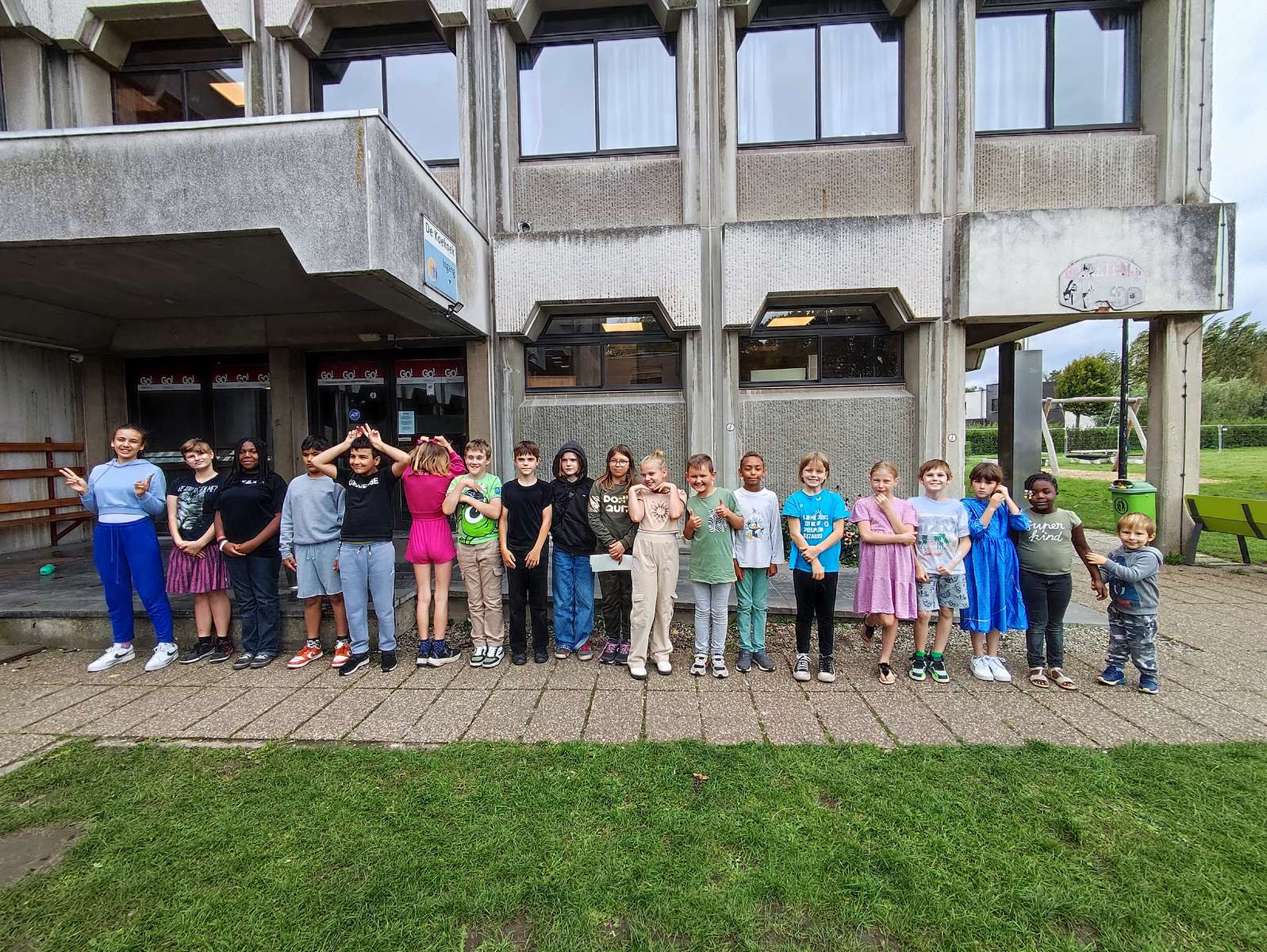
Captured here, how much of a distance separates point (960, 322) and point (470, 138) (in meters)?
7.14

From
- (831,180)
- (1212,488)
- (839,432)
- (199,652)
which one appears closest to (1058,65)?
(831,180)

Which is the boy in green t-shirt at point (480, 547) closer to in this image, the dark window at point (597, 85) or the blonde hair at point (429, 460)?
the blonde hair at point (429, 460)

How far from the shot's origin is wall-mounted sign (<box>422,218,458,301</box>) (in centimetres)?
545

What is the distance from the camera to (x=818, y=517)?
4.38 metres

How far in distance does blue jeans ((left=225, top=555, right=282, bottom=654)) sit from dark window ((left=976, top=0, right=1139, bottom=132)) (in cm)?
1018

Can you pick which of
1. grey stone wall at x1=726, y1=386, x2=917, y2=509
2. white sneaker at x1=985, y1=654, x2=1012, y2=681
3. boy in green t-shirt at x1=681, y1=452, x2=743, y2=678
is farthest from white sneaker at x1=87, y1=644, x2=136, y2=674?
white sneaker at x1=985, y1=654, x2=1012, y2=681

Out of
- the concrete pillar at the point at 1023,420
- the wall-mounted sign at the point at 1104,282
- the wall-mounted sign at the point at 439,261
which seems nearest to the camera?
the wall-mounted sign at the point at 439,261

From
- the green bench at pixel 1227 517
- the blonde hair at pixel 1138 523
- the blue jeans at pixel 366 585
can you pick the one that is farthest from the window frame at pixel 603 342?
the green bench at pixel 1227 517

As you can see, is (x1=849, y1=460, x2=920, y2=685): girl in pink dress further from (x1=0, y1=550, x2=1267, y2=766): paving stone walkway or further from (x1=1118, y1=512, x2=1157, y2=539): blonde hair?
(x1=1118, y1=512, x2=1157, y2=539): blonde hair

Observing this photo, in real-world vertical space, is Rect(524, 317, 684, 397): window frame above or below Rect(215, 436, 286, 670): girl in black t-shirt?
above

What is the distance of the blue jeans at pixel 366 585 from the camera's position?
14.8 ft

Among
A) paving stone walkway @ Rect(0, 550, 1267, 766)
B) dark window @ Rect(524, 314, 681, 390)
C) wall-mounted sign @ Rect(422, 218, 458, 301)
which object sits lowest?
paving stone walkway @ Rect(0, 550, 1267, 766)

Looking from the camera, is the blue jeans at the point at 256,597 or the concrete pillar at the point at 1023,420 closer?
the blue jeans at the point at 256,597

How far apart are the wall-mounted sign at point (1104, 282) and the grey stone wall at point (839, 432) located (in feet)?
8.14
